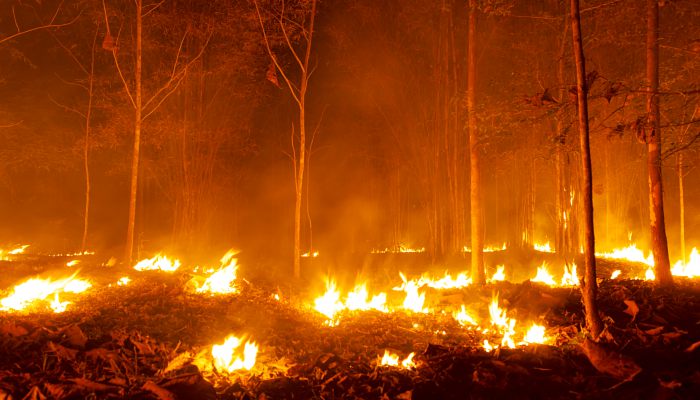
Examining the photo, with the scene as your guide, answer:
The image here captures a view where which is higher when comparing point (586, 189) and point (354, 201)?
point (354, 201)

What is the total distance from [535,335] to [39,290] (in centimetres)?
978

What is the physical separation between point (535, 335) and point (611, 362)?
2.08 meters

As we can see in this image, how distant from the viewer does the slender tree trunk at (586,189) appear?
628cm

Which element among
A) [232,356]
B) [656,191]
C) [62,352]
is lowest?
[232,356]

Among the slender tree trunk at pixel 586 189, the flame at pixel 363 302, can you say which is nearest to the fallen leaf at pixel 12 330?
the flame at pixel 363 302

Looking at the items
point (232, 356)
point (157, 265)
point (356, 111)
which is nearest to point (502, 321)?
point (232, 356)

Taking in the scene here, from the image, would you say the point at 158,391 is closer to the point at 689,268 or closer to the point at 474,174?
the point at 474,174

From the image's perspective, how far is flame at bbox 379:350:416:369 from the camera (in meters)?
6.23

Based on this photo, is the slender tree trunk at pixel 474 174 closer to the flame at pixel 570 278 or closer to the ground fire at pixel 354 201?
the ground fire at pixel 354 201

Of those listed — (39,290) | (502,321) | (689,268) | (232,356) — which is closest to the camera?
(232,356)

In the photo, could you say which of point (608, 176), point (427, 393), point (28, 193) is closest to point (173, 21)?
point (427, 393)

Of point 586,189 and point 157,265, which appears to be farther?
point 157,265

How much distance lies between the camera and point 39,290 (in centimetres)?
972

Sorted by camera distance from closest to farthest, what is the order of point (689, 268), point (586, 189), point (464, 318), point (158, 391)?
1. point (158, 391)
2. point (586, 189)
3. point (464, 318)
4. point (689, 268)
